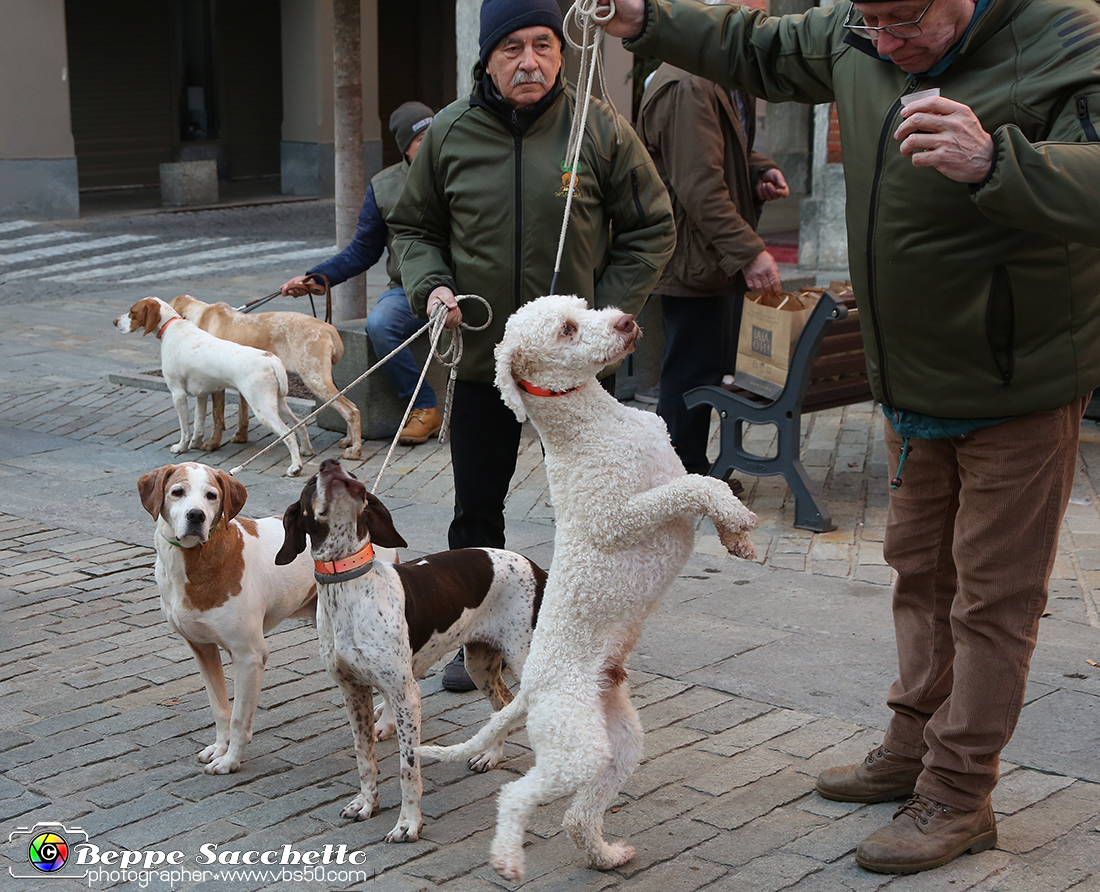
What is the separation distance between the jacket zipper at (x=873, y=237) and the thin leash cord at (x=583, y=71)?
2.72ft

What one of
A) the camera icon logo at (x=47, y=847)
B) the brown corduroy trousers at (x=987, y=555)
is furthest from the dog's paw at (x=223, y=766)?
the brown corduroy trousers at (x=987, y=555)

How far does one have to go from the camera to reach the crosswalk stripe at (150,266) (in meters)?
13.6

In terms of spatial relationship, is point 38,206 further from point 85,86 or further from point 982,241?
point 982,241

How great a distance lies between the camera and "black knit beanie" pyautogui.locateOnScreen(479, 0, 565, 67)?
3.87 m

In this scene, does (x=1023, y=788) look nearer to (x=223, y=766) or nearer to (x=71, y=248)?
(x=223, y=766)

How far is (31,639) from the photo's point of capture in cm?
489

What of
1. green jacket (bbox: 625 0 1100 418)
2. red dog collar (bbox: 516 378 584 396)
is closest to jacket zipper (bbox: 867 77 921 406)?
green jacket (bbox: 625 0 1100 418)

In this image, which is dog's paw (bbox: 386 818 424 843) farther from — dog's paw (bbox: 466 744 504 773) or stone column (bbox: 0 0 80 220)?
stone column (bbox: 0 0 80 220)

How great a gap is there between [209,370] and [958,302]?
200 inches

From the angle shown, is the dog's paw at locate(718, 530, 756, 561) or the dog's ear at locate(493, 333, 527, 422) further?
the dog's ear at locate(493, 333, 527, 422)

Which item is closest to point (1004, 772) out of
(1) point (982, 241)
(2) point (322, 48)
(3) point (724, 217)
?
(1) point (982, 241)

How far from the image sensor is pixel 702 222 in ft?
19.5

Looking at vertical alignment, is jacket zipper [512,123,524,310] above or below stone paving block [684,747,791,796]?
above

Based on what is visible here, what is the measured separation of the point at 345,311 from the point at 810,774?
21.6ft
